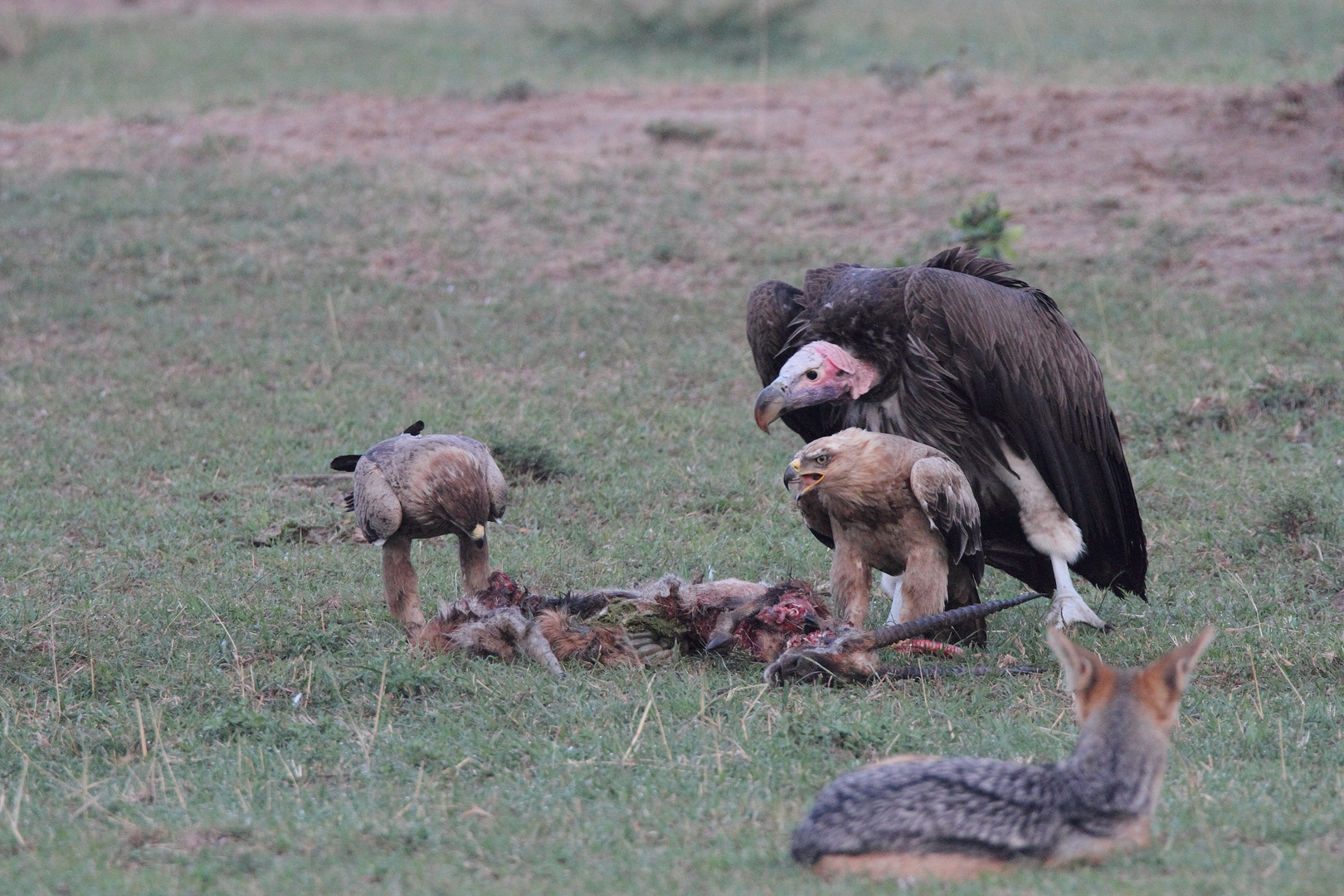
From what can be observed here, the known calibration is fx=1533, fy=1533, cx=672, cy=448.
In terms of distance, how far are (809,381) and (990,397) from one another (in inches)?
29.3

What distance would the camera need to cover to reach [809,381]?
6051 mm

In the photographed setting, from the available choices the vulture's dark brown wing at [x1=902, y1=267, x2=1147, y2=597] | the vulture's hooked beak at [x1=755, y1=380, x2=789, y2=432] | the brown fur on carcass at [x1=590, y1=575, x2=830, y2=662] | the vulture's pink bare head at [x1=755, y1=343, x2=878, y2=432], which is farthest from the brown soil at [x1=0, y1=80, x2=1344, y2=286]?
the brown fur on carcass at [x1=590, y1=575, x2=830, y2=662]

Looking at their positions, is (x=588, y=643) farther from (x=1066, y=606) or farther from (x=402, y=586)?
(x=1066, y=606)

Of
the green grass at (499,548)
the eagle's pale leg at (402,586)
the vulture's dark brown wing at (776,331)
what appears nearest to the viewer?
the green grass at (499,548)

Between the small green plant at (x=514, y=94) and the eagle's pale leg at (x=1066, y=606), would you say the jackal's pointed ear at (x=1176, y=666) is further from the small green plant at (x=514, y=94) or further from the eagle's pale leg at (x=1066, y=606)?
the small green plant at (x=514, y=94)

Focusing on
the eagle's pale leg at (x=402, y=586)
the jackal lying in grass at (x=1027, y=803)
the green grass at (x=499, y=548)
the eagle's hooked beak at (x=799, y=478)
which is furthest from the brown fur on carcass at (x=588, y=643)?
the jackal lying in grass at (x=1027, y=803)

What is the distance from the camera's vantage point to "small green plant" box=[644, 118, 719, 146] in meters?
14.3

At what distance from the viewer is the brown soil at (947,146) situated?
1198 cm

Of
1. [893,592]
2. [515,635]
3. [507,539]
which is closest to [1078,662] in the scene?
[515,635]

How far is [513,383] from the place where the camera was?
996cm

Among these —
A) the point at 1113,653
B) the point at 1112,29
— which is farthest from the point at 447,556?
the point at 1112,29

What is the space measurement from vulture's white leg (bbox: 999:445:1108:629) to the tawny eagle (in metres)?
2.16

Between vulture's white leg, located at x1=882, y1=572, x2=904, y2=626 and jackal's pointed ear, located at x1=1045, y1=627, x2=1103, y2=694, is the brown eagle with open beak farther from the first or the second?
jackal's pointed ear, located at x1=1045, y1=627, x2=1103, y2=694

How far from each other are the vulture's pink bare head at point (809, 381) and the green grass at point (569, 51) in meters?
10.5
